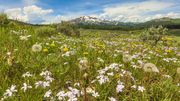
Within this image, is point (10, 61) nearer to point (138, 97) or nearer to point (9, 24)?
point (138, 97)

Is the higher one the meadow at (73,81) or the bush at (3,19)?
the bush at (3,19)

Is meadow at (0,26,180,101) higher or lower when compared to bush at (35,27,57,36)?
higher

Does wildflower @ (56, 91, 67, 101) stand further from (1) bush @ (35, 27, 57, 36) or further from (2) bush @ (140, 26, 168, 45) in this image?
(2) bush @ (140, 26, 168, 45)

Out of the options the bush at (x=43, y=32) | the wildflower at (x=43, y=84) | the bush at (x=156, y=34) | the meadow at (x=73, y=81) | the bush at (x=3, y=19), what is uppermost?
the bush at (x=3, y=19)

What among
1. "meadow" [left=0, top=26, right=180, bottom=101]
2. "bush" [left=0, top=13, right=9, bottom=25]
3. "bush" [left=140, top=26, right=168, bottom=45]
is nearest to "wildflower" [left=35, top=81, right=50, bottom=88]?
"meadow" [left=0, top=26, right=180, bottom=101]

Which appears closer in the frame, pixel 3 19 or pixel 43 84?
pixel 43 84

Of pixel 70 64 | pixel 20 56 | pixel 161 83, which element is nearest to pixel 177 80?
pixel 161 83

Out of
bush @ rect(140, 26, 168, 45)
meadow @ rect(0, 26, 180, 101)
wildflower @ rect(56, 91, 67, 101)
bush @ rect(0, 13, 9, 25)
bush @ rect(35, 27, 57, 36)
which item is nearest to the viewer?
wildflower @ rect(56, 91, 67, 101)

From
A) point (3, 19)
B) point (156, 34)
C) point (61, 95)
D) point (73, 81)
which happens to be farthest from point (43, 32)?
point (61, 95)

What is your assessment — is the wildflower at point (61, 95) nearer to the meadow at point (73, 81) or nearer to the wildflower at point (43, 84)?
the meadow at point (73, 81)

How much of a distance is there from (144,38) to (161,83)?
57.7 ft

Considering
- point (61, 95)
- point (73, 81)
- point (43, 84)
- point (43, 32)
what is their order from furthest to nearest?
point (43, 32)
point (73, 81)
point (43, 84)
point (61, 95)

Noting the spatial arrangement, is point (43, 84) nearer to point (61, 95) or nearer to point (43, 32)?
point (61, 95)

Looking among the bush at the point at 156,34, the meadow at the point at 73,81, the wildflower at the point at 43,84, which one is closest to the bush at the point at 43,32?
the meadow at the point at 73,81
